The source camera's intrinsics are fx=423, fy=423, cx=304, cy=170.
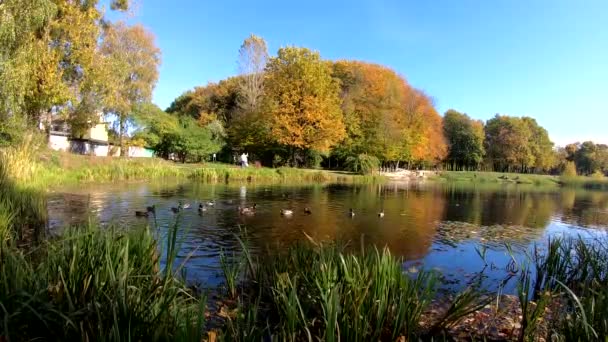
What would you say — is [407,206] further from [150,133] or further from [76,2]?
[150,133]

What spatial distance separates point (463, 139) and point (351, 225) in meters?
75.1

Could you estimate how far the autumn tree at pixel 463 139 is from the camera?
8262 centimetres

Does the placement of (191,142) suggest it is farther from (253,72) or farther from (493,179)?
(493,179)

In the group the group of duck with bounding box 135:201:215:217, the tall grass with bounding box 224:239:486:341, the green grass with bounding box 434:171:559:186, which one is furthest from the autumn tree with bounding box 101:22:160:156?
the green grass with bounding box 434:171:559:186

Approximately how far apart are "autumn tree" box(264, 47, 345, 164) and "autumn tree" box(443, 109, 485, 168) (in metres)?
43.5

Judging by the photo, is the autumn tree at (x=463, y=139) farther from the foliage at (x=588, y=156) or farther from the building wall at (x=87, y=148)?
the building wall at (x=87, y=148)

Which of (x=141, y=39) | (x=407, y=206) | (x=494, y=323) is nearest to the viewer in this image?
(x=494, y=323)

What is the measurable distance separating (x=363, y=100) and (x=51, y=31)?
37363mm

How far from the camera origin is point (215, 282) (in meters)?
7.57

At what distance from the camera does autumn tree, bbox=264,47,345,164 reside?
4378 centimetres

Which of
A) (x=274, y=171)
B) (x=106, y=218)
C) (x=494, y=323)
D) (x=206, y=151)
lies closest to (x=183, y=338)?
(x=494, y=323)

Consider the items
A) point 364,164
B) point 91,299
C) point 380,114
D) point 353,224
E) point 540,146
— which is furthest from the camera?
point 540,146

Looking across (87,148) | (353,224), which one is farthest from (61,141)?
(353,224)

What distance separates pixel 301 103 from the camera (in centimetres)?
4444
